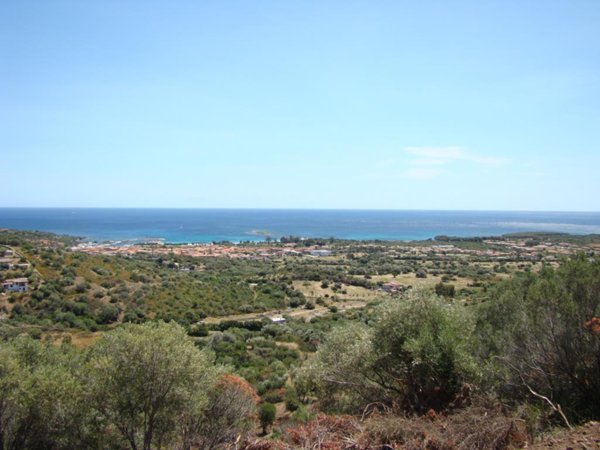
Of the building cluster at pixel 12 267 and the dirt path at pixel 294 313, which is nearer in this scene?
the building cluster at pixel 12 267

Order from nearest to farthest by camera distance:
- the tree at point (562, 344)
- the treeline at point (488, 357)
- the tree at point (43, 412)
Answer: the tree at point (562, 344), the treeline at point (488, 357), the tree at point (43, 412)

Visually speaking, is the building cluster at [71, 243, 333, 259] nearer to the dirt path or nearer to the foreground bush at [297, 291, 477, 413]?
the dirt path


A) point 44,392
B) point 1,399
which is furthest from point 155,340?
point 1,399

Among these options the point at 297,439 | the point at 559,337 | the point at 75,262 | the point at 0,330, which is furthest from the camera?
the point at 75,262

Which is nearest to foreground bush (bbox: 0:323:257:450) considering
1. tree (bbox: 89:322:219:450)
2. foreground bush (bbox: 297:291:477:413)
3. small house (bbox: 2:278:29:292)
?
tree (bbox: 89:322:219:450)

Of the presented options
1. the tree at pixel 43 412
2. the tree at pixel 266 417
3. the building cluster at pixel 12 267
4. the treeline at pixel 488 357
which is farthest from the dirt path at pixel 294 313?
the treeline at pixel 488 357

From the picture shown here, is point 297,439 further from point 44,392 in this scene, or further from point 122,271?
point 122,271

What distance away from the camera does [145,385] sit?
10133 mm

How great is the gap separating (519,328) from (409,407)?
12.9ft

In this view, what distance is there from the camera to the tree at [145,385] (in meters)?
10.1

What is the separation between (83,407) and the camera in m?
10.6

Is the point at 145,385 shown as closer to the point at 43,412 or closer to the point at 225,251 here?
the point at 43,412

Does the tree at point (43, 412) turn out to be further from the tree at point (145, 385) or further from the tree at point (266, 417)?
the tree at point (266, 417)

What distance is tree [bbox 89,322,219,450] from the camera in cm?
1011
